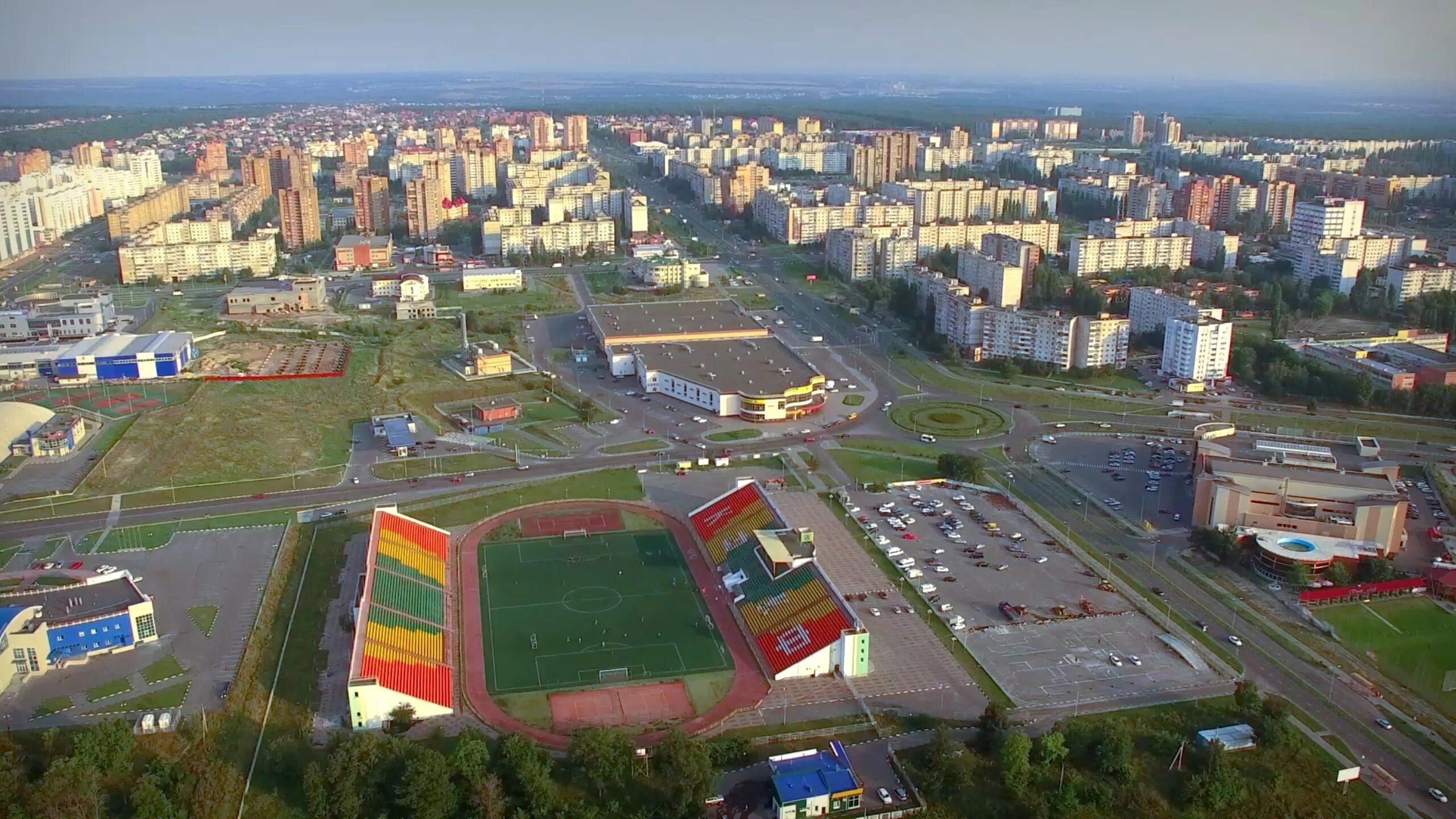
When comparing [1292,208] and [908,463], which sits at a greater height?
[1292,208]

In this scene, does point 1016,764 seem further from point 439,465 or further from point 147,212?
point 147,212

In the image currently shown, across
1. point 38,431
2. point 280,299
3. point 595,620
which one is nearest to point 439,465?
point 595,620

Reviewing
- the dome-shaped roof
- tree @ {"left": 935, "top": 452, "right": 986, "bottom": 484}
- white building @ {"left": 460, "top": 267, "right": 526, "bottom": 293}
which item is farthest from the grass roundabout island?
white building @ {"left": 460, "top": 267, "right": 526, "bottom": 293}

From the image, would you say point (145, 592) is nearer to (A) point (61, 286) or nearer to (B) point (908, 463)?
(B) point (908, 463)

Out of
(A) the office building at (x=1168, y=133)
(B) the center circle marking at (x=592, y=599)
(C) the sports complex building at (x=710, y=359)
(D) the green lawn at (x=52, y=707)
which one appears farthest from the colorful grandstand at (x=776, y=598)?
(A) the office building at (x=1168, y=133)

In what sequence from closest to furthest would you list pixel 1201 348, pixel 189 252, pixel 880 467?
pixel 880 467, pixel 1201 348, pixel 189 252

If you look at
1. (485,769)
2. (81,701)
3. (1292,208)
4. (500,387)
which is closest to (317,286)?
(500,387)
